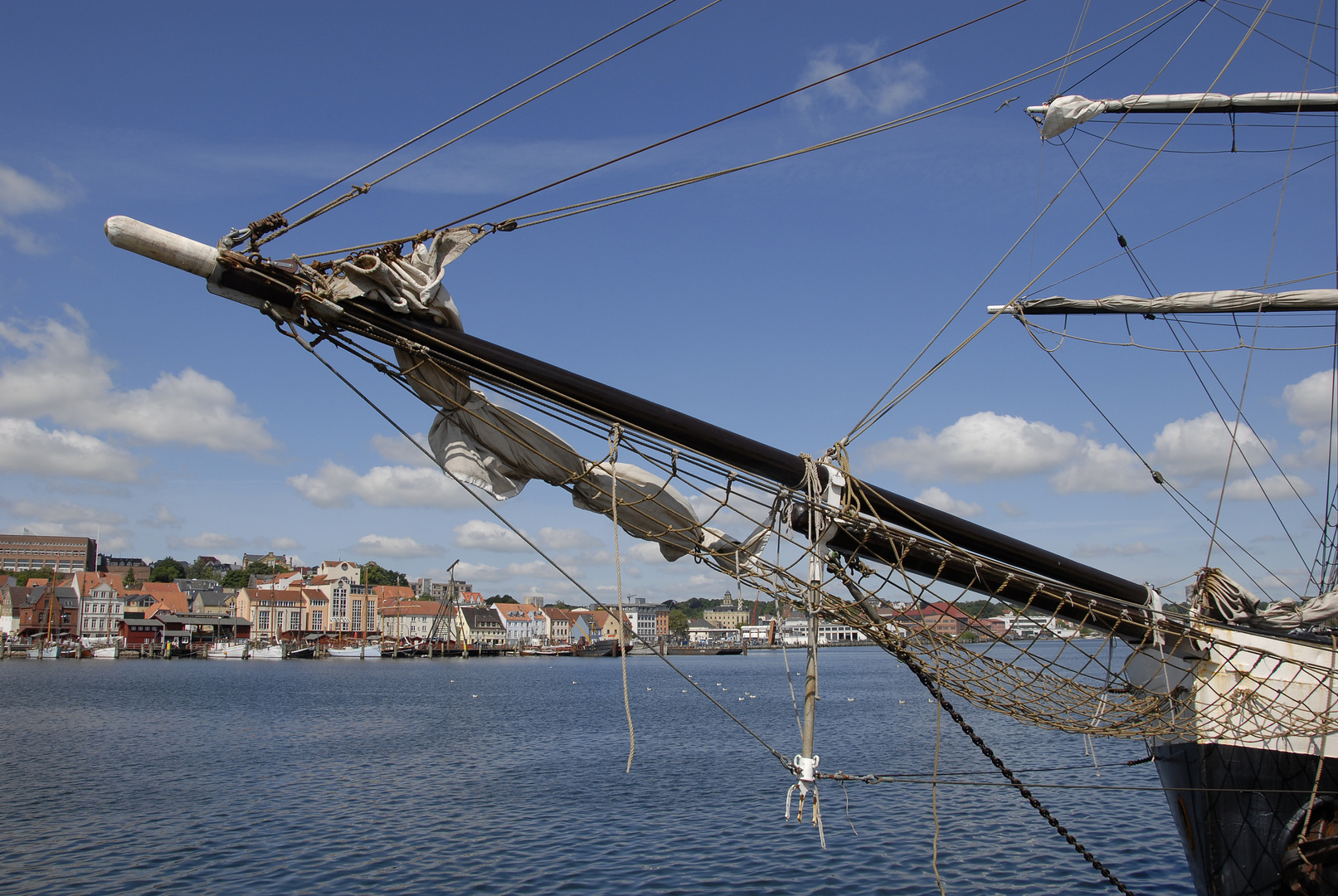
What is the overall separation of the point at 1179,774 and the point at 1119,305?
8672mm

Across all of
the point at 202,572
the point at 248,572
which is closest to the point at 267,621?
the point at 248,572

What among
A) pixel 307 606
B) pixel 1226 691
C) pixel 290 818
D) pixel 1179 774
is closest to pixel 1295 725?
pixel 1226 691

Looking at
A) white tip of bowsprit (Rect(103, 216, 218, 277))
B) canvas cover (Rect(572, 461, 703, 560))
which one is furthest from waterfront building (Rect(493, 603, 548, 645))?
white tip of bowsprit (Rect(103, 216, 218, 277))

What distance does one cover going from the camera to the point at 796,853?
15641 millimetres

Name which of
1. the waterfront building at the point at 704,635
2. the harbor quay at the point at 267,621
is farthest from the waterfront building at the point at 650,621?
the harbor quay at the point at 267,621

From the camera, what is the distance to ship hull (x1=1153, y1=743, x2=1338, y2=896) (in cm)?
904

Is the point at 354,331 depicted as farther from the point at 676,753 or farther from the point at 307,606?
the point at 307,606

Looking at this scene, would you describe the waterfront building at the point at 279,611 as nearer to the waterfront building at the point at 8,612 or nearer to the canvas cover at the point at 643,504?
the waterfront building at the point at 8,612

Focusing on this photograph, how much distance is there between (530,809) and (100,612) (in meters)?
118

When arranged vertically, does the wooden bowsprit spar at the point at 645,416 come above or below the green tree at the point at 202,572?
below

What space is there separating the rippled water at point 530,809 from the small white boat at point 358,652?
70451mm

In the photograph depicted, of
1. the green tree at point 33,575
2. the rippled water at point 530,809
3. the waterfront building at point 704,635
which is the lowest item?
the waterfront building at point 704,635

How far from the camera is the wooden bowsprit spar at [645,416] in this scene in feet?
19.7

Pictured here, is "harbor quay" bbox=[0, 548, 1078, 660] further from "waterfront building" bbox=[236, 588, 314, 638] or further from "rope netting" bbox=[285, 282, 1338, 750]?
"rope netting" bbox=[285, 282, 1338, 750]
